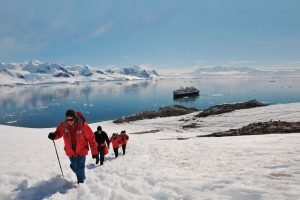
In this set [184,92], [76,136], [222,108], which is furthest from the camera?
[184,92]

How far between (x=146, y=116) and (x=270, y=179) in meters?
48.6

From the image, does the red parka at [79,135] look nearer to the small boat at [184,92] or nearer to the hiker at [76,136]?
the hiker at [76,136]

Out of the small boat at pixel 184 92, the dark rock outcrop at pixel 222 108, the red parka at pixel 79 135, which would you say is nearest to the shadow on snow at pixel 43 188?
the red parka at pixel 79 135

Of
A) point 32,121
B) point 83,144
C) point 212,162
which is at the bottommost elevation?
point 32,121

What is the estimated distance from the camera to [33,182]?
29.0 feet

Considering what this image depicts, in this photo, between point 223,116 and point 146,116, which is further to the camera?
point 146,116

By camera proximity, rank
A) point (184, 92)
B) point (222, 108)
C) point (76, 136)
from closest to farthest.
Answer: point (76, 136) < point (222, 108) < point (184, 92)

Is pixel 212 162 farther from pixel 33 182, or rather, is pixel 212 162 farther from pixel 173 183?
pixel 33 182

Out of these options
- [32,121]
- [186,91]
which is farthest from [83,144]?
[186,91]

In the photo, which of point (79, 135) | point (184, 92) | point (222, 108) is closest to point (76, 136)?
point (79, 135)

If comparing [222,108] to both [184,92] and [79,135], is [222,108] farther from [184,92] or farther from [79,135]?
[184,92]

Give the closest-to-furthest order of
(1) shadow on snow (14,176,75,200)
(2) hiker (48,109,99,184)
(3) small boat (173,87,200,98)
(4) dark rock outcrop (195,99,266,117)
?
(1) shadow on snow (14,176,75,200) → (2) hiker (48,109,99,184) → (4) dark rock outcrop (195,99,266,117) → (3) small boat (173,87,200,98)

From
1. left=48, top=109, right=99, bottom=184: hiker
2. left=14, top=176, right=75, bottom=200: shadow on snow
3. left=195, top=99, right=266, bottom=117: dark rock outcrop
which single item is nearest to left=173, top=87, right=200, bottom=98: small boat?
left=195, top=99, right=266, bottom=117: dark rock outcrop

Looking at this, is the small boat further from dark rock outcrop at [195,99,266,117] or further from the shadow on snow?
the shadow on snow
